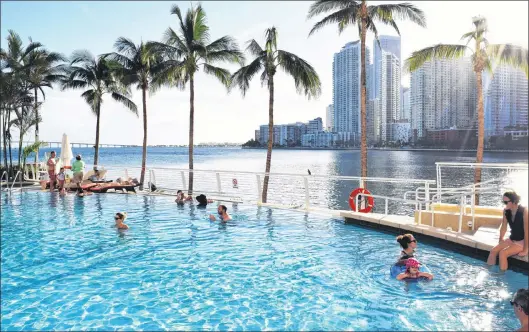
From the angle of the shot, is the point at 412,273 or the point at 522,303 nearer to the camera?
the point at 522,303

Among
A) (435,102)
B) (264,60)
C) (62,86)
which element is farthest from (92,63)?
(435,102)

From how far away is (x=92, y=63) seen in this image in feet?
104

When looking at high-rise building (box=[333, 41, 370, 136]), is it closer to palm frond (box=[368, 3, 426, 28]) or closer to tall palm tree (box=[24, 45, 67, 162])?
tall palm tree (box=[24, 45, 67, 162])

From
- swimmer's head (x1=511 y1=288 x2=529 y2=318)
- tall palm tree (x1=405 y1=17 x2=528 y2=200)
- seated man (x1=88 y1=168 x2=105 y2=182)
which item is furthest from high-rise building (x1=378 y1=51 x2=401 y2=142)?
swimmer's head (x1=511 y1=288 x2=529 y2=318)

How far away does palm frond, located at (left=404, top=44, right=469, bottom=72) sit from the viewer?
2005 cm

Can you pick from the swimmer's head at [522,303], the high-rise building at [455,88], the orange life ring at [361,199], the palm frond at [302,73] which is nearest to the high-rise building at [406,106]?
the high-rise building at [455,88]

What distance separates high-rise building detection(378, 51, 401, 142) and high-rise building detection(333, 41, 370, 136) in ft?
27.1

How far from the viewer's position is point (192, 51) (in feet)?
84.9

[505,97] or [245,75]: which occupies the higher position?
[245,75]

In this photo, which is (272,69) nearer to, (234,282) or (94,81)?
(94,81)

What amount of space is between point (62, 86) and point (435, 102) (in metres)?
54.3

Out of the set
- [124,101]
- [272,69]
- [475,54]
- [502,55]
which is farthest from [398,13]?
[124,101]

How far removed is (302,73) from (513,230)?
17.4 metres

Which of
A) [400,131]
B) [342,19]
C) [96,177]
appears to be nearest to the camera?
[342,19]
